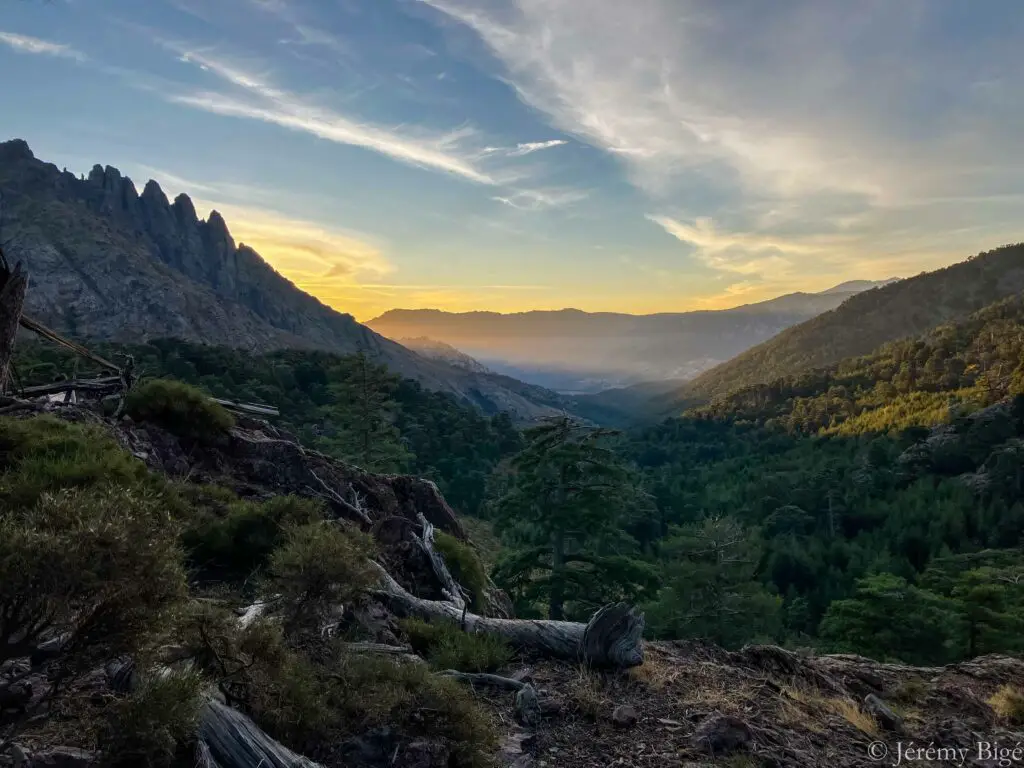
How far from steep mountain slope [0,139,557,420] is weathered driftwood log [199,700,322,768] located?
117 metres

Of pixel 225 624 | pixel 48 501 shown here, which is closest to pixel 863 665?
pixel 225 624

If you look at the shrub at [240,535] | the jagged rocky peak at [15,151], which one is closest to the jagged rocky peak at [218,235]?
the jagged rocky peak at [15,151]

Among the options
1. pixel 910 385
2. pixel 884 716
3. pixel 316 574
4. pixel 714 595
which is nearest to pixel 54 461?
pixel 316 574

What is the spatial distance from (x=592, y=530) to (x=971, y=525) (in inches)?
1959

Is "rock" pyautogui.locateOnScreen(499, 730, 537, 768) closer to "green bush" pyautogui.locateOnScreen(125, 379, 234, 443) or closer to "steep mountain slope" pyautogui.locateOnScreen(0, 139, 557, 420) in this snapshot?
"green bush" pyautogui.locateOnScreen(125, 379, 234, 443)

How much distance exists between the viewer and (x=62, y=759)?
2.98 meters

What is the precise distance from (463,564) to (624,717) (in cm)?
581

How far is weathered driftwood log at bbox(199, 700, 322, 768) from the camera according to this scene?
331 cm

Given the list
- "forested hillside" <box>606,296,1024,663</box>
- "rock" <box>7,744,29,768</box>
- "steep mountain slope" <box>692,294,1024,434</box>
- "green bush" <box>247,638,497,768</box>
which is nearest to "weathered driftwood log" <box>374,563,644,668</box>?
"green bush" <box>247,638,497,768</box>

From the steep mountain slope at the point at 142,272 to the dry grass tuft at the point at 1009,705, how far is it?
372ft

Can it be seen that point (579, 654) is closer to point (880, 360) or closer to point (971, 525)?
point (971, 525)

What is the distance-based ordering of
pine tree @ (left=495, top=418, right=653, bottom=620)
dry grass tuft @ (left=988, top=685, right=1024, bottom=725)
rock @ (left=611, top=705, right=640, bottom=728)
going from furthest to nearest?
pine tree @ (left=495, top=418, right=653, bottom=620)
dry grass tuft @ (left=988, top=685, right=1024, bottom=725)
rock @ (left=611, top=705, right=640, bottom=728)

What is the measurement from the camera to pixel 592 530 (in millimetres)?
18359

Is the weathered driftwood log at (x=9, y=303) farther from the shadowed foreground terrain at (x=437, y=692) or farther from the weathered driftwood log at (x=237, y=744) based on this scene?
the weathered driftwood log at (x=237, y=744)
